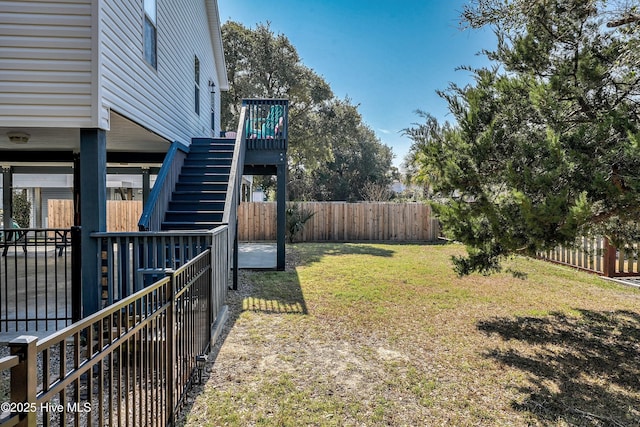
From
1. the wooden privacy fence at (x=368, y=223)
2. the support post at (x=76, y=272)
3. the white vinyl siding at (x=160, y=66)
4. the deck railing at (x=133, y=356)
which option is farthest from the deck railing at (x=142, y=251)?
the wooden privacy fence at (x=368, y=223)

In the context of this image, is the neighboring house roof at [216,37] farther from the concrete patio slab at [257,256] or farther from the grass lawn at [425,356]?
the grass lawn at [425,356]

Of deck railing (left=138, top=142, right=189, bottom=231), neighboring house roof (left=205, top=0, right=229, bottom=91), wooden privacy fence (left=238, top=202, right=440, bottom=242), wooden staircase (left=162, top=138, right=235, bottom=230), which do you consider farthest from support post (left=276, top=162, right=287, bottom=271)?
wooden privacy fence (left=238, top=202, right=440, bottom=242)

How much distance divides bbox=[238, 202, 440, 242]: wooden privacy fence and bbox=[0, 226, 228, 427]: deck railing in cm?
914

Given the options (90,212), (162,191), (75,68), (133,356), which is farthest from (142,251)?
(75,68)

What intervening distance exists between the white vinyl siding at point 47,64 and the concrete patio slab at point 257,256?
5.08 m

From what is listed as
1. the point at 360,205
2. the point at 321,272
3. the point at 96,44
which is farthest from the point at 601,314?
the point at 360,205

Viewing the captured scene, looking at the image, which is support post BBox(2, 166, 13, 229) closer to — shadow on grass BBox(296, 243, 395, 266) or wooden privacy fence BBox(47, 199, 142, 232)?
wooden privacy fence BBox(47, 199, 142, 232)

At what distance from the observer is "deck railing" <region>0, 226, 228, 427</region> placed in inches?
43.9

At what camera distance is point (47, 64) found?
386cm

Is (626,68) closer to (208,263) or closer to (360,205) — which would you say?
(208,263)

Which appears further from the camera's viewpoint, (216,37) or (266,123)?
(216,37)

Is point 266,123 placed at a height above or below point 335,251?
above

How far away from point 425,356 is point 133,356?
2816 millimetres

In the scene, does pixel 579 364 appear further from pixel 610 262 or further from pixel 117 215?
pixel 117 215
